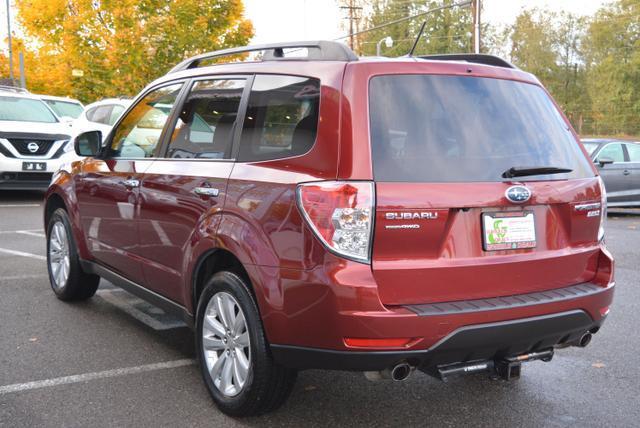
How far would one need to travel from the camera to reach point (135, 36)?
1032 inches

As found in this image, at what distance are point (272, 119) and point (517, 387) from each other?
2.11 m

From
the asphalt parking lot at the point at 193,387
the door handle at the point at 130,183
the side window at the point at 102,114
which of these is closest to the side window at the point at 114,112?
the side window at the point at 102,114

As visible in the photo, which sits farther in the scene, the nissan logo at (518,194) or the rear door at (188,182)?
the rear door at (188,182)

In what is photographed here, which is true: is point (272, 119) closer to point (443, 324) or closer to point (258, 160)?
point (258, 160)

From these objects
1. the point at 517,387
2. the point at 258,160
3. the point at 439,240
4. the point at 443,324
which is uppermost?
the point at 258,160

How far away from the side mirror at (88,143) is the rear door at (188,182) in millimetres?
1012

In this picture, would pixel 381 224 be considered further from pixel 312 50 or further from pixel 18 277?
pixel 18 277

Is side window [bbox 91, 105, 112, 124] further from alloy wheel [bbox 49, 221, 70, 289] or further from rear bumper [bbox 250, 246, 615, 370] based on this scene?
rear bumper [bbox 250, 246, 615, 370]

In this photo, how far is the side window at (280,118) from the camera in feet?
10.8

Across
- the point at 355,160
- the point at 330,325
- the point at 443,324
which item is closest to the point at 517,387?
the point at 443,324

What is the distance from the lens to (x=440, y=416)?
367cm

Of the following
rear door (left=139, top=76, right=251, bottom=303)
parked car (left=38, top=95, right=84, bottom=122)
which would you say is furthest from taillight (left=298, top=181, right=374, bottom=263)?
parked car (left=38, top=95, right=84, bottom=122)

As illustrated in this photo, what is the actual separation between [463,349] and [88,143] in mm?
3420

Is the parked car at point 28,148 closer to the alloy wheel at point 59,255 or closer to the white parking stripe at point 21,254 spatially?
the white parking stripe at point 21,254
